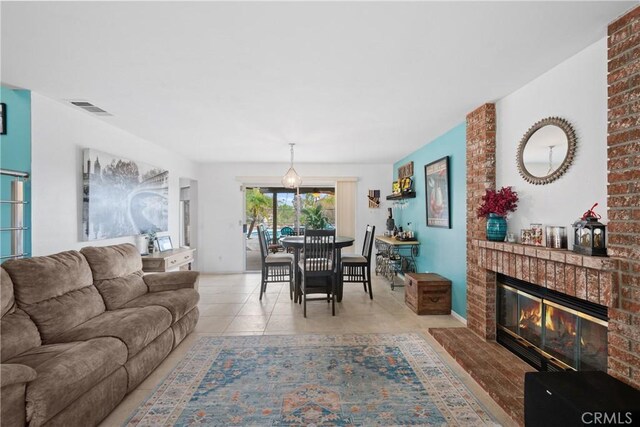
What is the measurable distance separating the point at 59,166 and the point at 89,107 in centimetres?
66

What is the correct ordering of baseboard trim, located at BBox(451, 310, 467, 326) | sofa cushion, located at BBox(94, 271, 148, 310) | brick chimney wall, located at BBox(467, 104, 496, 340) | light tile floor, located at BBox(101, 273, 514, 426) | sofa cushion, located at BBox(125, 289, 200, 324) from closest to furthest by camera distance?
light tile floor, located at BBox(101, 273, 514, 426) → sofa cushion, located at BBox(94, 271, 148, 310) → sofa cushion, located at BBox(125, 289, 200, 324) → brick chimney wall, located at BBox(467, 104, 496, 340) → baseboard trim, located at BBox(451, 310, 467, 326)

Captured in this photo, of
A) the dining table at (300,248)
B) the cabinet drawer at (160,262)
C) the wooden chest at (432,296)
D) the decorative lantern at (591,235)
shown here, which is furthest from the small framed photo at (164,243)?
the decorative lantern at (591,235)

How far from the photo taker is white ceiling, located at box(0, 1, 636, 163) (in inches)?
68.5

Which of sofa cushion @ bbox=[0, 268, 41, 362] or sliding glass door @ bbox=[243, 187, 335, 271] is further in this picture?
sliding glass door @ bbox=[243, 187, 335, 271]

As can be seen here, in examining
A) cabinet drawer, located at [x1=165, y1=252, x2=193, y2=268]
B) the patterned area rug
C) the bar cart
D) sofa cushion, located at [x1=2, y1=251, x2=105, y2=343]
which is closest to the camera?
the patterned area rug

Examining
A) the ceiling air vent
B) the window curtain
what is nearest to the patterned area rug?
the ceiling air vent

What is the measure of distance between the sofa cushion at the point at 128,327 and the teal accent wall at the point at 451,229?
10.6 feet

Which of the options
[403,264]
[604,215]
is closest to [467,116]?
[604,215]

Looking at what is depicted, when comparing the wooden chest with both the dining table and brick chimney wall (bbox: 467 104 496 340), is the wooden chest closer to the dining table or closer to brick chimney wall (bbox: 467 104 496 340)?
brick chimney wall (bbox: 467 104 496 340)

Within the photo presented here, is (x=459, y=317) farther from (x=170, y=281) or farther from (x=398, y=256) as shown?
(x=170, y=281)

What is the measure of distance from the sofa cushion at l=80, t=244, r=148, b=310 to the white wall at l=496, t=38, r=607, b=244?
148 inches

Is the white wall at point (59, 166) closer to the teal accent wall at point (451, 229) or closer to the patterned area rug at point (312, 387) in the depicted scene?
the patterned area rug at point (312, 387)

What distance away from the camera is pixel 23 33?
6.27 ft

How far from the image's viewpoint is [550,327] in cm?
246
